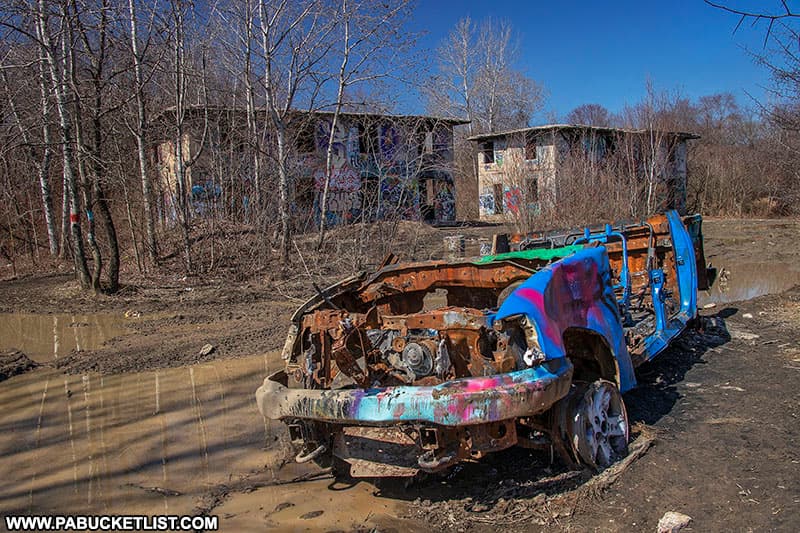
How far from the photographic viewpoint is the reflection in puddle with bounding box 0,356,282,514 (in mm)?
4305

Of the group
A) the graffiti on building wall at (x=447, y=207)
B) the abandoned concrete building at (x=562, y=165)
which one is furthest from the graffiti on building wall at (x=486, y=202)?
the abandoned concrete building at (x=562, y=165)

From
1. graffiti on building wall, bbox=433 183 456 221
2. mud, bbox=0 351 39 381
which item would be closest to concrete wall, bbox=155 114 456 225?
graffiti on building wall, bbox=433 183 456 221

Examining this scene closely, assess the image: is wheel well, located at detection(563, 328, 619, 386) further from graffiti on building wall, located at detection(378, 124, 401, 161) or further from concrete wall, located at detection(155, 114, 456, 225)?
graffiti on building wall, located at detection(378, 124, 401, 161)

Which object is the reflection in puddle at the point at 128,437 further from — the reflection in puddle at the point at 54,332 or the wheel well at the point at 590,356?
the wheel well at the point at 590,356

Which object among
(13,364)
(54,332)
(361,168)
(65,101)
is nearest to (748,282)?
(54,332)

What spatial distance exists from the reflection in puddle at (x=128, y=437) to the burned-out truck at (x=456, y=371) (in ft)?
3.25

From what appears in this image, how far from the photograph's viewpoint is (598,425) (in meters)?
4.03

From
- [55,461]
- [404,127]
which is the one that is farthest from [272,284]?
[55,461]

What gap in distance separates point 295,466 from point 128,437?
1.68m

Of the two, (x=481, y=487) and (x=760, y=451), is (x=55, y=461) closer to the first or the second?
(x=481, y=487)

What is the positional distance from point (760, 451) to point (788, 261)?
1604cm

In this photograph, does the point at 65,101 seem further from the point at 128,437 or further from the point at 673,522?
the point at 673,522

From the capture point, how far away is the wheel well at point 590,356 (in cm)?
448

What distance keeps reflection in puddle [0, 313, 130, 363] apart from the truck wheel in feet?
22.6
